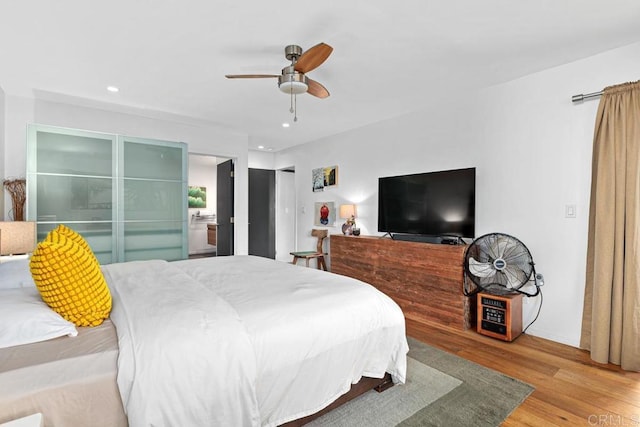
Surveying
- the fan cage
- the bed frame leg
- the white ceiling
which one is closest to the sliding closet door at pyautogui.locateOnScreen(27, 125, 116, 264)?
the white ceiling

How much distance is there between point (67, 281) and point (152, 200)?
117 inches

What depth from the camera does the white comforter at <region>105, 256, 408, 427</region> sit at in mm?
1193

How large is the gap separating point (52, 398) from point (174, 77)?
2.79 metres

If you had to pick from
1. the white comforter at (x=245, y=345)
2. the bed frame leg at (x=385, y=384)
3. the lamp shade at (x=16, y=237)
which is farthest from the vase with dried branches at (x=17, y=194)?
the bed frame leg at (x=385, y=384)

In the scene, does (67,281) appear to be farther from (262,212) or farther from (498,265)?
(262,212)

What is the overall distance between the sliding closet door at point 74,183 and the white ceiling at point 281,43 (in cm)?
51

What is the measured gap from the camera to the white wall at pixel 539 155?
2695mm

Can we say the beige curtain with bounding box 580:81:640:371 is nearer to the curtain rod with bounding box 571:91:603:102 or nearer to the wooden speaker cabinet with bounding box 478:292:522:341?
the curtain rod with bounding box 571:91:603:102

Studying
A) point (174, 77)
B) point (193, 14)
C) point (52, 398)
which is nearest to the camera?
point (52, 398)

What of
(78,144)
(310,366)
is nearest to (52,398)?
(310,366)

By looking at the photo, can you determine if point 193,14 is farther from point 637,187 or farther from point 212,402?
point 637,187

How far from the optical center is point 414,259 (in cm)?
352

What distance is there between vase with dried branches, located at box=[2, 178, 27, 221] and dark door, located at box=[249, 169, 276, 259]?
3589 millimetres

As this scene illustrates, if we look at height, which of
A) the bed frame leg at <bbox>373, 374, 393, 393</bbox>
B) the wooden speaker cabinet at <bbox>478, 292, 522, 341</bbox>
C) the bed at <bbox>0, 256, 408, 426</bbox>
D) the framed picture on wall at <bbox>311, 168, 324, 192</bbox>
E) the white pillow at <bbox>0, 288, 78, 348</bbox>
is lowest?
the bed frame leg at <bbox>373, 374, 393, 393</bbox>
